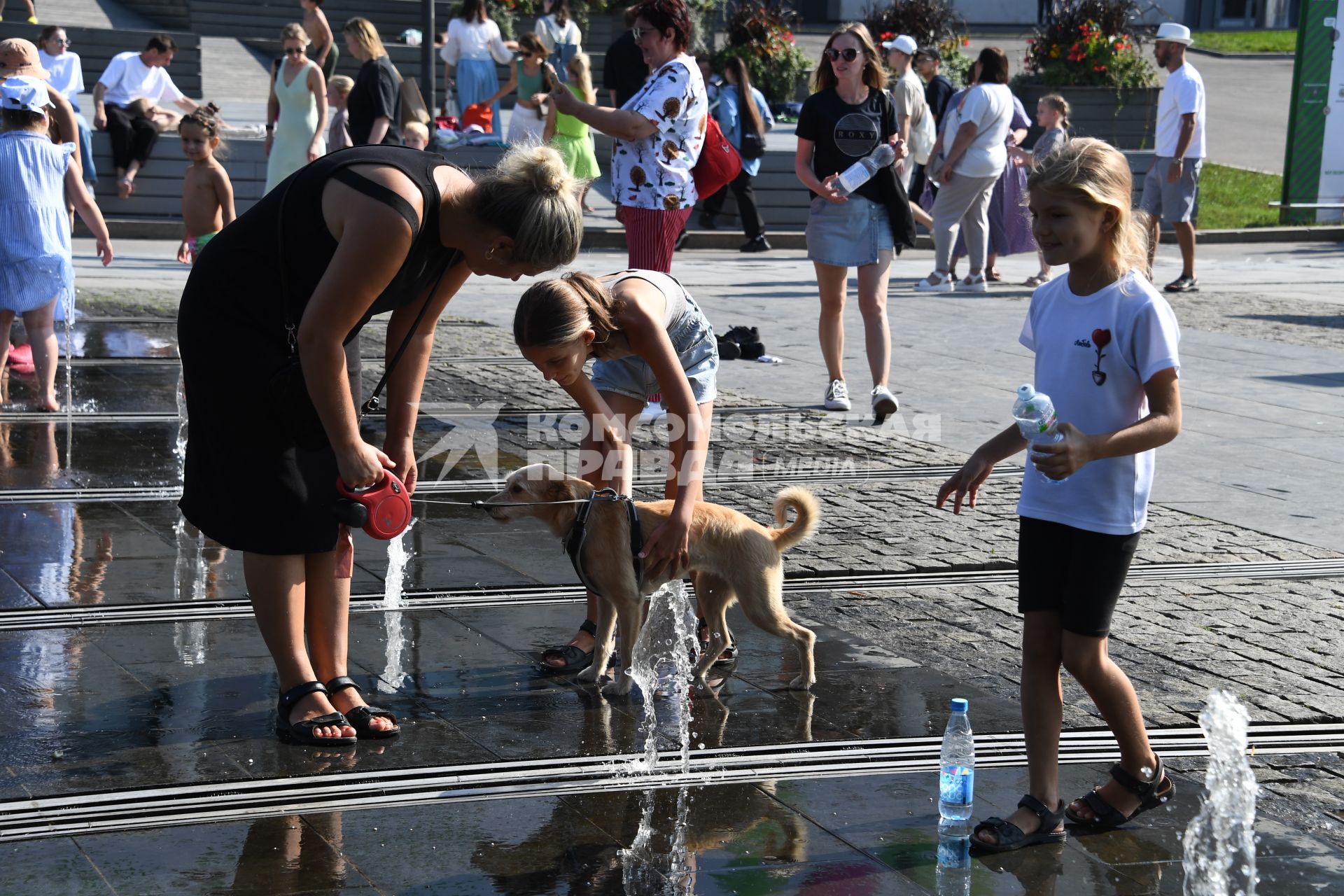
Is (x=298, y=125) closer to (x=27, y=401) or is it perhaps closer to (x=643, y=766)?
(x=27, y=401)

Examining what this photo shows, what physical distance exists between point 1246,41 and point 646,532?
4301 cm

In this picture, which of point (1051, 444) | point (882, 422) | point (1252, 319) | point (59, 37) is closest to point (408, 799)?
point (1051, 444)

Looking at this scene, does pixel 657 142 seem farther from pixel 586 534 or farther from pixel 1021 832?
pixel 1021 832

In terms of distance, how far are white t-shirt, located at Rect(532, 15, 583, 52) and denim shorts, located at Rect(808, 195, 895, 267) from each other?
12.8m

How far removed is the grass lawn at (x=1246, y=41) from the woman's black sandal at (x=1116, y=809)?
135 ft

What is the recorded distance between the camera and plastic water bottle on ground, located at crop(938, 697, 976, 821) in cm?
396

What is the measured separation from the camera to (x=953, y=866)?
12.5 ft

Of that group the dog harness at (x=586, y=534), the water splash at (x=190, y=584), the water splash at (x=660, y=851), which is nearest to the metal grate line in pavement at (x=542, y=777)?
the water splash at (x=660, y=851)

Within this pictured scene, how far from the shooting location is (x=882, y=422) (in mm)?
9430

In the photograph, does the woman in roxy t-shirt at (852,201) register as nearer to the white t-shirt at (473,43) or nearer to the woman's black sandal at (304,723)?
the woman's black sandal at (304,723)

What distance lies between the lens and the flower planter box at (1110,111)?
74.5ft

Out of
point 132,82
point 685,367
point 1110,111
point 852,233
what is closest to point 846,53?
point 852,233

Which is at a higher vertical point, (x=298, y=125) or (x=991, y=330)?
(x=298, y=125)

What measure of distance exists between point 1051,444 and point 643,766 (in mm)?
1521
